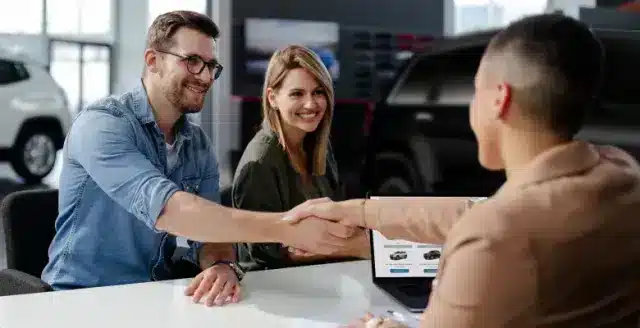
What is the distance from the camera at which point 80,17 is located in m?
4.62

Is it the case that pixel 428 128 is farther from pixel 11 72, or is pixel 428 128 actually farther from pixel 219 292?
pixel 219 292

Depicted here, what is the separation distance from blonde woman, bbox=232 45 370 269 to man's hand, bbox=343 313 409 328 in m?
0.78

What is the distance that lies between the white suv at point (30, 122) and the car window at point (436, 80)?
232cm

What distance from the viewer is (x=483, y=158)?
102 centimetres

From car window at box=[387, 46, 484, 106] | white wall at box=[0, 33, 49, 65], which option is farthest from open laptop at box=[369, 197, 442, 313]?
white wall at box=[0, 33, 49, 65]

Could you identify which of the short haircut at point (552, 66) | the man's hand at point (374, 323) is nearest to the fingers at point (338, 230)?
the man's hand at point (374, 323)

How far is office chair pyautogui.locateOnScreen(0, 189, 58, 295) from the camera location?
1.99 meters

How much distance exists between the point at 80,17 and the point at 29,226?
290 cm

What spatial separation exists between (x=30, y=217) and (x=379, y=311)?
3.38 feet

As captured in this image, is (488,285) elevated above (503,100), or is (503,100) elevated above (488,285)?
(503,100)

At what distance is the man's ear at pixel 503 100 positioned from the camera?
0.92 m

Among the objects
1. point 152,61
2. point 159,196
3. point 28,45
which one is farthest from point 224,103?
point 159,196

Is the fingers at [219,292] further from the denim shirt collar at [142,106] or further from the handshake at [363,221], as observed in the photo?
the denim shirt collar at [142,106]

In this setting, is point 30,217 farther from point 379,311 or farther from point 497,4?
point 497,4
